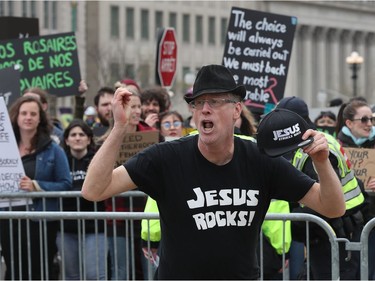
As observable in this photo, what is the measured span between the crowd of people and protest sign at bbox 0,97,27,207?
9cm

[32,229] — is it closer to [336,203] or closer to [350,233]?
[350,233]

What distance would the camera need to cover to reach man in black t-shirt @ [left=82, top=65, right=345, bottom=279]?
525cm

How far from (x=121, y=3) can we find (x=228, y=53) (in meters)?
64.1

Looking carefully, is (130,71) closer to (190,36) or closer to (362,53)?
(190,36)

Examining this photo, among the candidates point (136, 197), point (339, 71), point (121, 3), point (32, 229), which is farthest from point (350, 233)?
point (339, 71)

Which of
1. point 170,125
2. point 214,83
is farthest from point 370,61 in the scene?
point 214,83

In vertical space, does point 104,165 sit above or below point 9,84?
below

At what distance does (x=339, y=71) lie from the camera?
95.1 meters

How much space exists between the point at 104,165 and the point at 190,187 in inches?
17.8

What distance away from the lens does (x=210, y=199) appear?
17.4 feet

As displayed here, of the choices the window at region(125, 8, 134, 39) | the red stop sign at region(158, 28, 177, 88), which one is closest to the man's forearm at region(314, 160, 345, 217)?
the red stop sign at region(158, 28, 177, 88)

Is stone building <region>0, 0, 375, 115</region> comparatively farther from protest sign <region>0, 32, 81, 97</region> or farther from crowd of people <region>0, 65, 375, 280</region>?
crowd of people <region>0, 65, 375, 280</region>

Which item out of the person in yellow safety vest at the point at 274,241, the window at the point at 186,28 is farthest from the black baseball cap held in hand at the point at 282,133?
the window at the point at 186,28

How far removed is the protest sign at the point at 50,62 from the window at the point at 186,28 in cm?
6724
